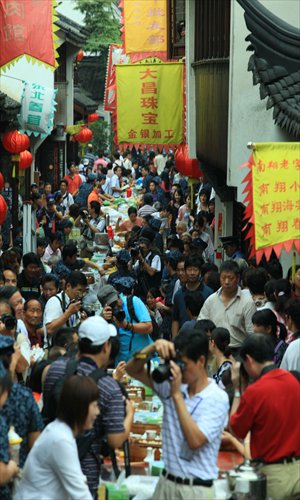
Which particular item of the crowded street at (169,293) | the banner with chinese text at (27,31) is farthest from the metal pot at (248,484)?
the banner with chinese text at (27,31)

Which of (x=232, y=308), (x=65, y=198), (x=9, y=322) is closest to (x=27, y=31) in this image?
(x=232, y=308)

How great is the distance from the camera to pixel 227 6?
17344 millimetres

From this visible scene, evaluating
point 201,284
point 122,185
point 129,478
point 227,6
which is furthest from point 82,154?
point 129,478

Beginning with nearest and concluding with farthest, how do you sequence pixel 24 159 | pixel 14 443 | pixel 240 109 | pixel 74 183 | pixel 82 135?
pixel 14 443 < pixel 240 109 < pixel 24 159 < pixel 74 183 < pixel 82 135

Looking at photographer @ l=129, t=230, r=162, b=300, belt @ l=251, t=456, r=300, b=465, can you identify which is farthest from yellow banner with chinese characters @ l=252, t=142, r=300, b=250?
photographer @ l=129, t=230, r=162, b=300

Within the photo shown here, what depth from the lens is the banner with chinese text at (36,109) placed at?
937 inches

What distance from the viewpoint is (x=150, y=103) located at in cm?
2433

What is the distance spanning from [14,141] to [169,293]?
7593 mm

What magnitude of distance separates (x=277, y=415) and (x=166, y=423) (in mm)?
896

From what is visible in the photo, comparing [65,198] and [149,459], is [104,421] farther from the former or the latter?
[65,198]

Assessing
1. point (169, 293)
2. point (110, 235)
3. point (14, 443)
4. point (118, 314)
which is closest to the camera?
point (14, 443)

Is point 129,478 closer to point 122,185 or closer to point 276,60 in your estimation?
point 276,60

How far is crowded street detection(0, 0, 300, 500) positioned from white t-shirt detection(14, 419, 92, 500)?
1 cm

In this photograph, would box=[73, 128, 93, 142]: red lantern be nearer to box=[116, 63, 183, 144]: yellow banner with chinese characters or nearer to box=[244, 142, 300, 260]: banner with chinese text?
box=[116, 63, 183, 144]: yellow banner with chinese characters
